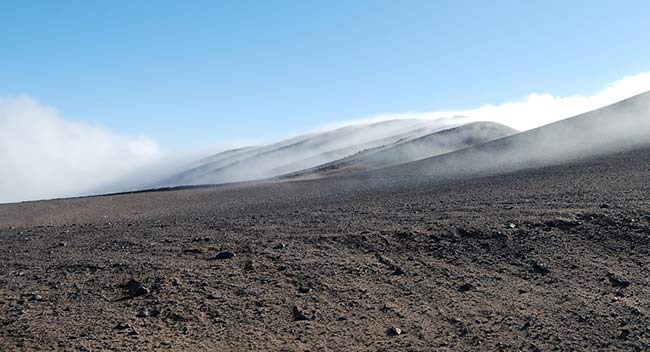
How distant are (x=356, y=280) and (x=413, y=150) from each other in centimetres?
3580

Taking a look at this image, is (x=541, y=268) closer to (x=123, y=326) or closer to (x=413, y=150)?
(x=123, y=326)

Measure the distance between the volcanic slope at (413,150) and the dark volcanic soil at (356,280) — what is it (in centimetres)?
2303

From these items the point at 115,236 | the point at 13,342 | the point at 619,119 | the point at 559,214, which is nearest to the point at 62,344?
the point at 13,342

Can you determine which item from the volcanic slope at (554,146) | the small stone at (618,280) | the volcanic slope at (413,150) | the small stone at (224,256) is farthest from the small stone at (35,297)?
the volcanic slope at (413,150)

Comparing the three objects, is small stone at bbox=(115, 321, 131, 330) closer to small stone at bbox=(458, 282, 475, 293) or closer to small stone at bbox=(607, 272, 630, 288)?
small stone at bbox=(458, 282, 475, 293)

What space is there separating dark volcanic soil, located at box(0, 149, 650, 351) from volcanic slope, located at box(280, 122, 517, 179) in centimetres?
2303

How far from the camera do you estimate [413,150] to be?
44.5m

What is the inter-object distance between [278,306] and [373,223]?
4401 millimetres

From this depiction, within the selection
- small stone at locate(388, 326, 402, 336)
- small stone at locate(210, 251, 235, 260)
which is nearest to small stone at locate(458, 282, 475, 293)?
small stone at locate(388, 326, 402, 336)

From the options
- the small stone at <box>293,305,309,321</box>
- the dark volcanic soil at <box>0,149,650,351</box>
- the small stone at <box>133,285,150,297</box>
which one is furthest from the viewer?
the small stone at <box>133,285,150,297</box>

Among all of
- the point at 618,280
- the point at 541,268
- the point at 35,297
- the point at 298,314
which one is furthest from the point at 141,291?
the point at 618,280

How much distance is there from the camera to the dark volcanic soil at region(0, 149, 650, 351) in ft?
24.7

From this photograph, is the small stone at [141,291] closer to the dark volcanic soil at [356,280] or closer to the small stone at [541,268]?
the dark volcanic soil at [356,280]

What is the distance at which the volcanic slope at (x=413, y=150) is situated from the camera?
1530 inches
